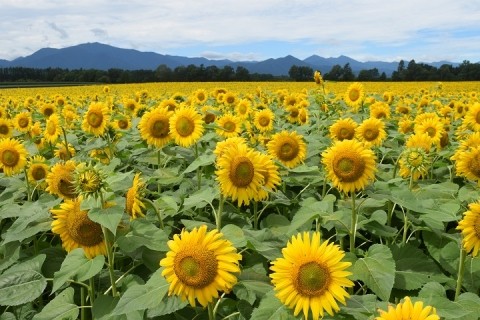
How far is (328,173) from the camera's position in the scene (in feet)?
10.1

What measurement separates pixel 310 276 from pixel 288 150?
221cm

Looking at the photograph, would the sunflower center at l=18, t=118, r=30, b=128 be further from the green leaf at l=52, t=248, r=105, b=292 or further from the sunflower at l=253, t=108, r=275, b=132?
the green leaf at l=52, t=248, r=105, b=292

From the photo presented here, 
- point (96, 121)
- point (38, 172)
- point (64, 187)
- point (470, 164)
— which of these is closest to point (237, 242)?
point (64, 187)

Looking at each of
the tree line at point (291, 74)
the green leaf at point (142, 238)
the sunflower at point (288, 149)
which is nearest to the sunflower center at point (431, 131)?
→ the sunflower at point (288, 149)

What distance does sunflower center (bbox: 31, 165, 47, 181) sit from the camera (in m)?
4.45

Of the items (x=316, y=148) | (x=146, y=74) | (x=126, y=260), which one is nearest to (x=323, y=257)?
(x=126, y=260)

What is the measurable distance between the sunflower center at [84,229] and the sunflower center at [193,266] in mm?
669

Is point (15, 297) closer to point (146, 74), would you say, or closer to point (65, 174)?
point (65, 174)

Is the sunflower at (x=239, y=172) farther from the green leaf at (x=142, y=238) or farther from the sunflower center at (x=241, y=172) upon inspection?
the green leaf at (x=142, y=238)

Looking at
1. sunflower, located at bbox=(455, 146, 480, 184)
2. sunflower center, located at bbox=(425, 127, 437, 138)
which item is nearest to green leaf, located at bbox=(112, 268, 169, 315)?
sunflower, located at bbox=(455, 146, 480, 184)

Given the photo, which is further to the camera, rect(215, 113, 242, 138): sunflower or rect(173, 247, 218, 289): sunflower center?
rect(215, 113, 242, 138): sunflower

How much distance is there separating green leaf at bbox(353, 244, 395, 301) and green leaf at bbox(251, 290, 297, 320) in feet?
1.70

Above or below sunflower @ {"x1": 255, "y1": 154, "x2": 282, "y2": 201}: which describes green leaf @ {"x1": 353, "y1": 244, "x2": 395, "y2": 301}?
below

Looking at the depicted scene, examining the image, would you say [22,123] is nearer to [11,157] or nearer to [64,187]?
[11,157]
